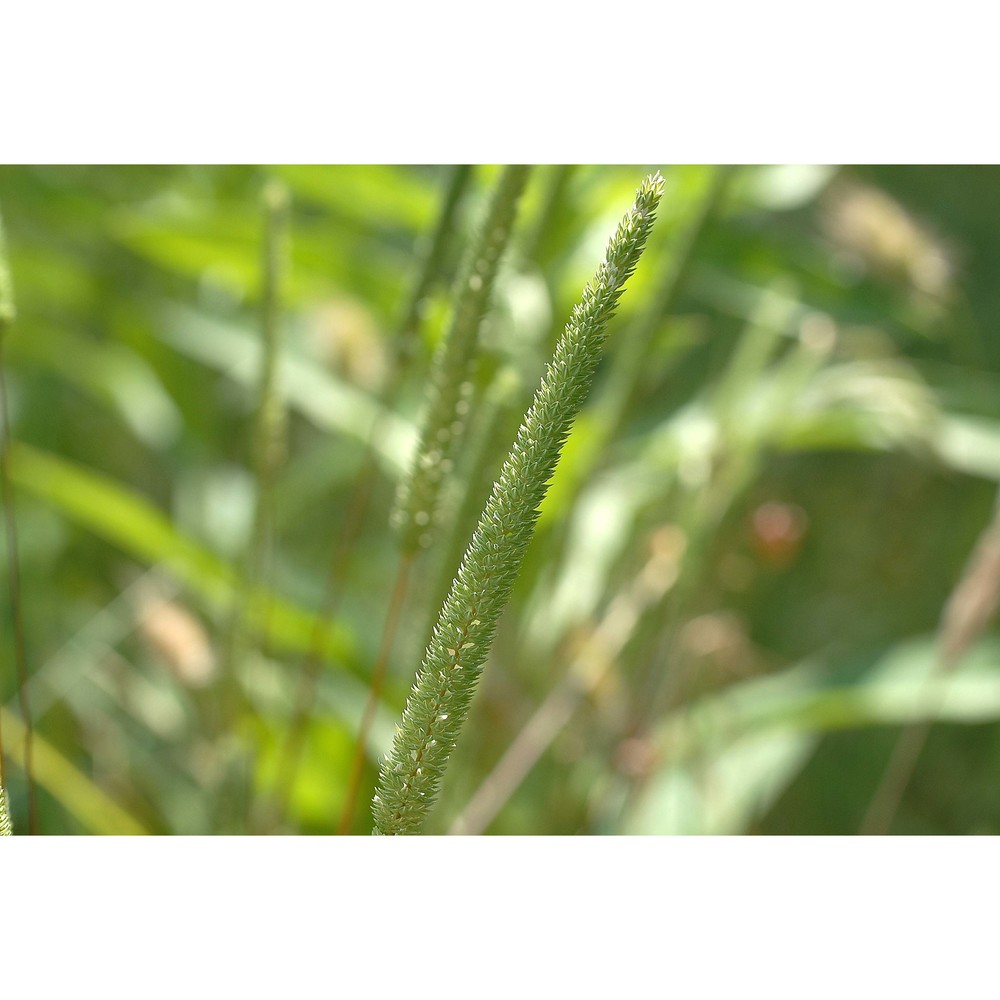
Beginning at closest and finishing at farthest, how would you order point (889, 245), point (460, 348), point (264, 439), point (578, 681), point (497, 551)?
point (497, 551), point (460, 348), point (264, 439), point (578, 681), point (889, 245)

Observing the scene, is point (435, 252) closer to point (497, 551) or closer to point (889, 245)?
point (497, 551)

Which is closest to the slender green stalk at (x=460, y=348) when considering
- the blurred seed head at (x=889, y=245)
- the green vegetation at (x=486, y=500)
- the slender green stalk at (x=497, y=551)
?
the green vegetation at (x=486, y=500)

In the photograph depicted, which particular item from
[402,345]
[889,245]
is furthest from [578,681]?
[889,245]

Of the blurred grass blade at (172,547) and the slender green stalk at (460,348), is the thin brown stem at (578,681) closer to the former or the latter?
the blurred grass blade at (172,547)

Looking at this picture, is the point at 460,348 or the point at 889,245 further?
the point at 889,245

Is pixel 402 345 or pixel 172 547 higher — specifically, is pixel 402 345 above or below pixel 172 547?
above

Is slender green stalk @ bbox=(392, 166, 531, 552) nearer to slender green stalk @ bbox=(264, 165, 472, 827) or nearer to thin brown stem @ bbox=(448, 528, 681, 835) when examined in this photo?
slender green stalk @ bbox=(264, 165, 472, 827)

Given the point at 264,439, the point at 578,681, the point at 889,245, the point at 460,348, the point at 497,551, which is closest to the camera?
the point at 497,551
